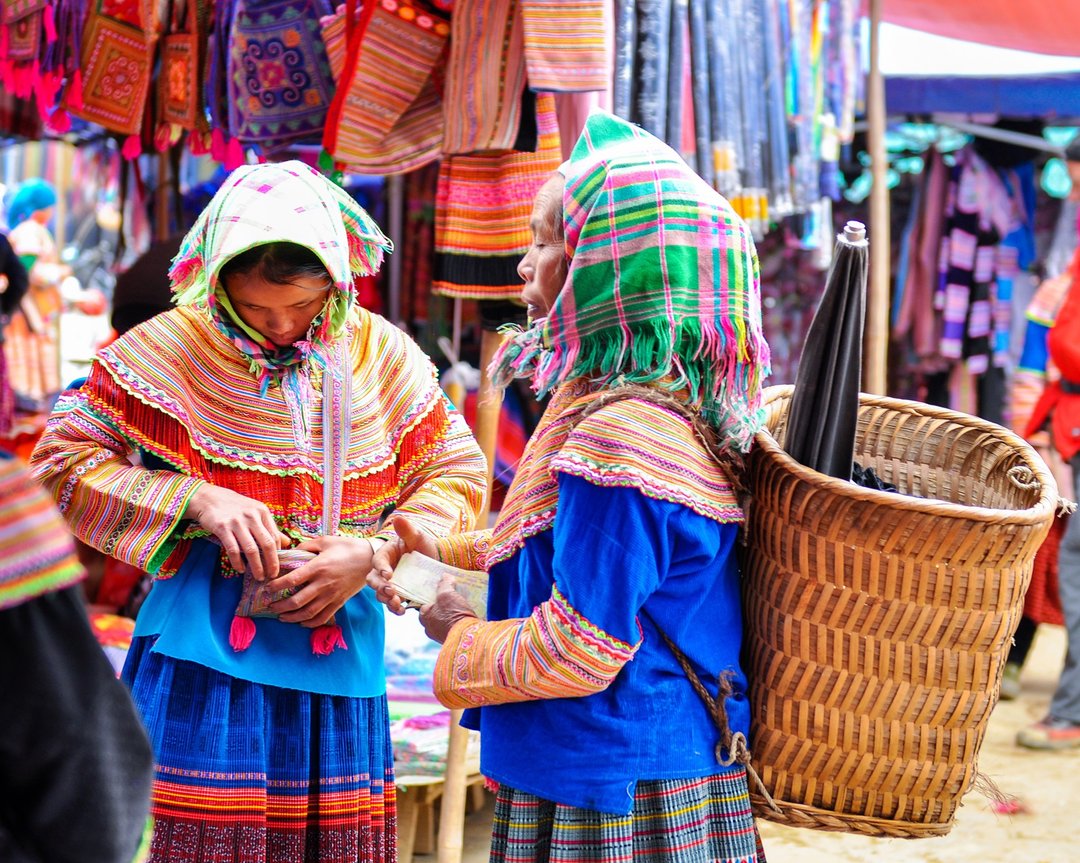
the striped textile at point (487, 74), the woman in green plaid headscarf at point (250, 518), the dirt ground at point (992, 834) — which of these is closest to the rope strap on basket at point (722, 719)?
the woman in green plaid headscarf at point (250, 518)

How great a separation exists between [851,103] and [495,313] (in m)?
2.82

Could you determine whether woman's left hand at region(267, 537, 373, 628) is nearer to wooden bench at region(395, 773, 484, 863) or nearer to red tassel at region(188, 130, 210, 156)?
wooden bench at region(395, 773, 484, 863)

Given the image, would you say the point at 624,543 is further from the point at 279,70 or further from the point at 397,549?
the point at 279,70

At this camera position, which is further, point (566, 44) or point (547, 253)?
point (566, 44)

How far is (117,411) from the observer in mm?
2201

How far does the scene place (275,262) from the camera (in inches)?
85.4

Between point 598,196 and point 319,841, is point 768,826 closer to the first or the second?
point 319,841

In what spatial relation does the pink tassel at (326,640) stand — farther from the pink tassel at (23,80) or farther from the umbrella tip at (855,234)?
the pink tassel at (23,80)

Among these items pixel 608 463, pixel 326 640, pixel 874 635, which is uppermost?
pixel 608 463

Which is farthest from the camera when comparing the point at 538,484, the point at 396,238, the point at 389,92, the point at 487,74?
the point at 396,238

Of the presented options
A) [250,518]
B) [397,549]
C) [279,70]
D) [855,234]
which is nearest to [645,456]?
[855,234]

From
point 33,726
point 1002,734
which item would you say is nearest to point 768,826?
point 1002,734

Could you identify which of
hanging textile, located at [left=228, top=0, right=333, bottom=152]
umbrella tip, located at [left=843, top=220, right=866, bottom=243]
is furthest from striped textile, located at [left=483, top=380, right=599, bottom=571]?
hanging textile, located at [left=228, top=0, right=333, bottom=152]

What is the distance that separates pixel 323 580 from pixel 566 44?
1.64 meters
